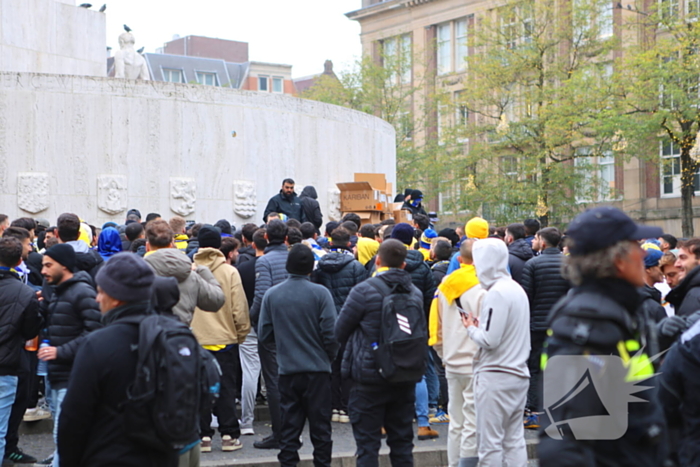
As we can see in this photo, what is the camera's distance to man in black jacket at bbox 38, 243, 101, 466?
527 centimetres

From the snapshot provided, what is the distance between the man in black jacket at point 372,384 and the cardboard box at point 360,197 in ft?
32.3

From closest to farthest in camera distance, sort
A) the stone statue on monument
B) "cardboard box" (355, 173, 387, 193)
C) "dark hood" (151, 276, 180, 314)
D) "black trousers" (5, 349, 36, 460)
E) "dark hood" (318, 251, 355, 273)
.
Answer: "dark hood" (151, 276, 180, 314), "black trousers" (5, 349, 36, 460), "dark hood" (318, 251, 355, 273), "cardboard box" (355, 173, 387, 193), the stone statue on monument

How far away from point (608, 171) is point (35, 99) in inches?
1172

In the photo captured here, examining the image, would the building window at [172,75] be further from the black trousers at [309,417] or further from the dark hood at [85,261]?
the black trousers at [309,417]

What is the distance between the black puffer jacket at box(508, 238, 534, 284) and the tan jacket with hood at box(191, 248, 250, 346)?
2.89 meters

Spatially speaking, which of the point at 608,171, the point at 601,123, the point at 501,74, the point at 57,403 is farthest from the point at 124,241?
the point at 608,171

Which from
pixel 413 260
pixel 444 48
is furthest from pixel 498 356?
pixel 444 48

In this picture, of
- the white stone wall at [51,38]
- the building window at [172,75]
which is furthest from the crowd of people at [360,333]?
the building window at [172,75]

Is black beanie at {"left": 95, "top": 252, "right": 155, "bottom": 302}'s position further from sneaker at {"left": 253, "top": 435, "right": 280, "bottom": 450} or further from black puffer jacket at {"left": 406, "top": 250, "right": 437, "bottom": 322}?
black puffer jacket at {"left": 406, "top": 250, "right": 437, "bottom": 322}

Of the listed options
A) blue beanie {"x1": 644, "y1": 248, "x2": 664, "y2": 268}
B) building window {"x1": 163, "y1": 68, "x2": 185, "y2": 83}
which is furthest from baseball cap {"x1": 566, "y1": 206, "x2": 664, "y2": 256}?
building window {"x1": 163, "y1": 68, "x2": 185, "y2": 83}

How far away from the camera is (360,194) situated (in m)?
16.2

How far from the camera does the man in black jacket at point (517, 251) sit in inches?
334

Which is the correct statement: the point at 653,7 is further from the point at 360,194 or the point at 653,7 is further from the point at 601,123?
the point at 360,194

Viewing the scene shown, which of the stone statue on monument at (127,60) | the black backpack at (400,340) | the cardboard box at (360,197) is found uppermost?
the stone statue on monument at (127,60)
